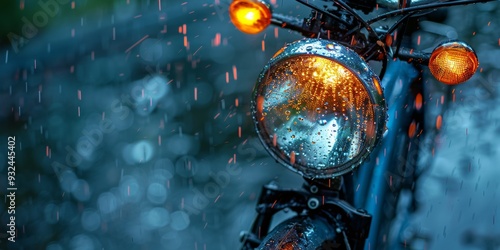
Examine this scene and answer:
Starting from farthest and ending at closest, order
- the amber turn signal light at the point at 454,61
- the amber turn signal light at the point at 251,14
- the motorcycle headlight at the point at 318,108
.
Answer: the amber turn signal light at the point at 251,14 → the amber turn signal light at the point at 454,61 → the motorcycle headlight at the point at 318,108

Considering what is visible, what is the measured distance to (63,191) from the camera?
4602 mm

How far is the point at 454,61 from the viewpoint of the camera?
1.47 meters

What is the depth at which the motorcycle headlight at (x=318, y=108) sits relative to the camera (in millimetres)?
1326

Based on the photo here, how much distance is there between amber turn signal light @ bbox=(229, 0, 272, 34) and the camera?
1.63 meters

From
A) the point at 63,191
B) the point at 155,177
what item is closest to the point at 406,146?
the point at 155,177

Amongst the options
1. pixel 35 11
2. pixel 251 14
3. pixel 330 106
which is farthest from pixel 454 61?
pixel 35 11

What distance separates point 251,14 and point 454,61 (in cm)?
63

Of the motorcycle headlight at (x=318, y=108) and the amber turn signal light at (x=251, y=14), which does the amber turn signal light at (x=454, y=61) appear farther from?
the amber turn signal light at (x=251, y=14)

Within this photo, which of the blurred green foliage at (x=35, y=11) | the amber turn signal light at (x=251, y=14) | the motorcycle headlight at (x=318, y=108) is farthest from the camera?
the blurred green foliage at (x=35, y=11)

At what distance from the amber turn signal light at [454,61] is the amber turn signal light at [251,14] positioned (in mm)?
528

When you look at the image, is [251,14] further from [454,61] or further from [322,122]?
[454,61]

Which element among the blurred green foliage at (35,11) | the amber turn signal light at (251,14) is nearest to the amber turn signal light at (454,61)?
the amber turn signal light at (251,14)

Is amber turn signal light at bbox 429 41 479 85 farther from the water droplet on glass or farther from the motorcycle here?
the water droplet on glass

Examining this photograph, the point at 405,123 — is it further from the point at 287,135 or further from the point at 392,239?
the point at 287,135
